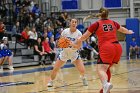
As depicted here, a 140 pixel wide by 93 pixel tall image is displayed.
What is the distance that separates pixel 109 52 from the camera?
7.58 metres

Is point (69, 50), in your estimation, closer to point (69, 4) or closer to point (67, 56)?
point (67, 56)

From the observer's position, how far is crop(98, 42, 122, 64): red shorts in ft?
24.9

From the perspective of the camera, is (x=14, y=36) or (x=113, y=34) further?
(x=14, y=36)

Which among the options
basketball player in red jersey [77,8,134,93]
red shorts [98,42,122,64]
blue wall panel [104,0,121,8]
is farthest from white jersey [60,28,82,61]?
blue wall panel [104,0,121,8]

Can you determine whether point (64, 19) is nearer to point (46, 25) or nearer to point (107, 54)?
point (46, 25)

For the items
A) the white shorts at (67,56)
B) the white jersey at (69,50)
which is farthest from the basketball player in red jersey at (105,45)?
the white shorts at (67,56)

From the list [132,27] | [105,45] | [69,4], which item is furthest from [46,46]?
[105,45]

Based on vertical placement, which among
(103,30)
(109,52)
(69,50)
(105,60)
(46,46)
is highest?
(103,30)

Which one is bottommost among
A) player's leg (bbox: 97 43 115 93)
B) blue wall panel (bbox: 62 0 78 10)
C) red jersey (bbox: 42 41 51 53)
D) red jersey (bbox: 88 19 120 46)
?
red jersey (bbox: 42 41 51 53)

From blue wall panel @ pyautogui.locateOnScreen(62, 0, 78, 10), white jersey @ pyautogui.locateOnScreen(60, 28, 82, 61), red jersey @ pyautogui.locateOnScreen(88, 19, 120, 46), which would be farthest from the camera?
blue wall panel @ pyautogui.locateOnScreen(62, 0, 78, 10)

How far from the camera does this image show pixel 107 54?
24.9 ft

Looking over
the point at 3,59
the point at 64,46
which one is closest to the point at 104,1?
the point at 3,59

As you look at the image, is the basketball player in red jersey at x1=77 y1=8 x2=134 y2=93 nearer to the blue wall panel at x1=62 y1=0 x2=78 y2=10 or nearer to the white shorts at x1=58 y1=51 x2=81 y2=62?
the white shorts at x1=58 y1=51 x2=81 y2=62

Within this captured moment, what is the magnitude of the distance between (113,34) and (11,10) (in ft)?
53.6
